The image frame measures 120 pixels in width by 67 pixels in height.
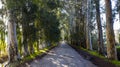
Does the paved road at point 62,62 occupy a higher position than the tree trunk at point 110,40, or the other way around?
the tree trunk at point 110,40

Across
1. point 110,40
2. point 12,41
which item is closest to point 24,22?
point 12,41

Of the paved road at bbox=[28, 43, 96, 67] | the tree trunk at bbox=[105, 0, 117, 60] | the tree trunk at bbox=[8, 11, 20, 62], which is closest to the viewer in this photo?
the paved road at bbox=[28, 43, 96, 67]

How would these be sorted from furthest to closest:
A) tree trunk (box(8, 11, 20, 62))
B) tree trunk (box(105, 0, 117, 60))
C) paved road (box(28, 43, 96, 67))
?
tree trunk (box(8, 11, 20, 62)), tree trunk (box(105, 0, 117, 60)), paved road (box(28, 43, 96, 67))

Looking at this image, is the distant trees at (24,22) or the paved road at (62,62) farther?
the distant trees at (24,22)

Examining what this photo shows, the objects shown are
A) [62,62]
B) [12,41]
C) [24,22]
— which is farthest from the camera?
[24,22]

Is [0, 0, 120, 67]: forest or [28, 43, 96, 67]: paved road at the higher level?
[0, 0, 120, 67]: forest

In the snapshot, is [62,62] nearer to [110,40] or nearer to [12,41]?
[110,40]

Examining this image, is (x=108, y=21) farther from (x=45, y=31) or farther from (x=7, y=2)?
(x=45, y=31)

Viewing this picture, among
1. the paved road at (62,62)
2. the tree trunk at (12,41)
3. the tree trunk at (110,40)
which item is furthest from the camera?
the tree trunk at (12,41)

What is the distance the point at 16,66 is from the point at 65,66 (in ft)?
9.17

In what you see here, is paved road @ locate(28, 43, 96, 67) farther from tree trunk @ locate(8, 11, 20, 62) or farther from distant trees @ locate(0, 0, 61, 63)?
distant trees @ locate(0, 0, 61, 63)

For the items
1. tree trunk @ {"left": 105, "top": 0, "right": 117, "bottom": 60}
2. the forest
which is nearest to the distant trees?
the forest

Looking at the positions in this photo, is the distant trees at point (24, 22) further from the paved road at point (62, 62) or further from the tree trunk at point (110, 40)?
the tree trunk at point (110, 40)

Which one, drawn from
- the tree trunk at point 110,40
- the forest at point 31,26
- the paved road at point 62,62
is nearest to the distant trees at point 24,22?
the forest at point 31,26
